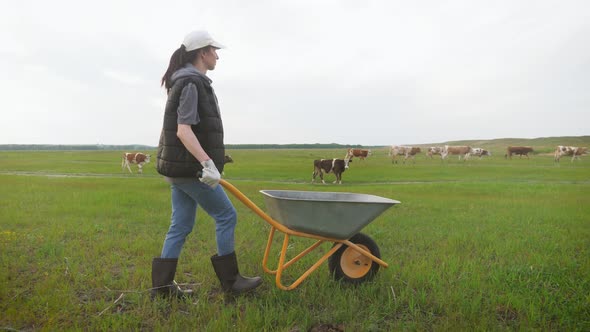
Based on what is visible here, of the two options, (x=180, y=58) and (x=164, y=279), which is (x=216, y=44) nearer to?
(x=180, y=58)

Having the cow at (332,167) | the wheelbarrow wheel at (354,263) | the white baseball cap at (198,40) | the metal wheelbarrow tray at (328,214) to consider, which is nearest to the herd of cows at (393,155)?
the cow at (332,167)

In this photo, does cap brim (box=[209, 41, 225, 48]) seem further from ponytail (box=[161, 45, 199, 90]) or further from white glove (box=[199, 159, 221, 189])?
white glove (box=[199, 159, 221, 189])

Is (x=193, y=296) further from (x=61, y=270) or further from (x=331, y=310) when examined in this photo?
(x=61, y=270)

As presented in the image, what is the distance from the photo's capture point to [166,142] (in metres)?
2.84

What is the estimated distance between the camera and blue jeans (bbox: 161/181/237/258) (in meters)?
2.90

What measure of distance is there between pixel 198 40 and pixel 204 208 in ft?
4.56

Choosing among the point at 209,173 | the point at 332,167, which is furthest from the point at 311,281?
the point at 332,167

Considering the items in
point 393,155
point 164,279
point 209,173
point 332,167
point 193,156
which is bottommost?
point 164,279

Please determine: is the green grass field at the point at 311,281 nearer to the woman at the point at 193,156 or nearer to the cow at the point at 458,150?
the woman at the point at 193,156

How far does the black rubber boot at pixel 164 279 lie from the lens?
3.06m

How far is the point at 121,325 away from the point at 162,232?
10.0 ft

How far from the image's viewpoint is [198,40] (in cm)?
285

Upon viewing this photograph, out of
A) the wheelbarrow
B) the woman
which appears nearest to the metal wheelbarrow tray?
the wheelbarrow

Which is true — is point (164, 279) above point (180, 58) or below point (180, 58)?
below
